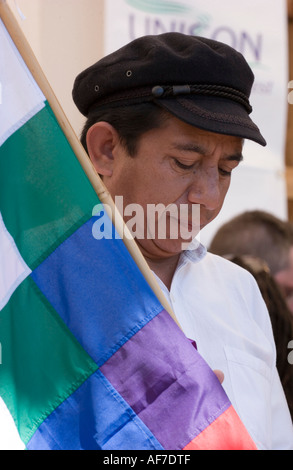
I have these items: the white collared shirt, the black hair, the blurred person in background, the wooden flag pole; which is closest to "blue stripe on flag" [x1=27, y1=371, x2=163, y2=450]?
the wooden flag pole

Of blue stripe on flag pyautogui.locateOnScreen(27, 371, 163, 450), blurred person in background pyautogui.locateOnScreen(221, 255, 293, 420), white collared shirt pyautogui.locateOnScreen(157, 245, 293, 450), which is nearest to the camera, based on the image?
blue stripe on flag pyautogui.locateOnScreen(27, 371, 163, 450)

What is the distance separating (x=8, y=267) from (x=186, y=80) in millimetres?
566

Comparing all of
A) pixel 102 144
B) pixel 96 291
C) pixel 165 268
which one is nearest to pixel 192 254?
pixel 165 268

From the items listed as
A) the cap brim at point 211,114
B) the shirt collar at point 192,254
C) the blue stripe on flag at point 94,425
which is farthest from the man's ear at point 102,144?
the blue stripe on flag at point 94,425

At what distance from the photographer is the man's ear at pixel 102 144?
187cm

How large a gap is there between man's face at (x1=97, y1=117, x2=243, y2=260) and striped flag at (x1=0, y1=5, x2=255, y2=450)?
25cm

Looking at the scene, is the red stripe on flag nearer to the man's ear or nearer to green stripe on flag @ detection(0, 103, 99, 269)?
green stripe on flag @ detection(0, 103, 99, 269)

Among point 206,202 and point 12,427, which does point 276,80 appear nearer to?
point 206,202

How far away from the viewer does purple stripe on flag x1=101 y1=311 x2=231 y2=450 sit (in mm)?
1501

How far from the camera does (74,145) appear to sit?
158 centimetres

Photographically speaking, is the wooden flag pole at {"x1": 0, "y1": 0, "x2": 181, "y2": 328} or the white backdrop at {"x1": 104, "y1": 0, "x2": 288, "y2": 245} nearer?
the wooden flag pole at {"x1": 0, "y1": 0, "x2": 181, "y2": 328}

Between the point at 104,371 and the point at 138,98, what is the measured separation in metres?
0.63

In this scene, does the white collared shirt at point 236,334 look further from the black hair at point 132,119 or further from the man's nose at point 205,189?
the black hair at point 132,119
